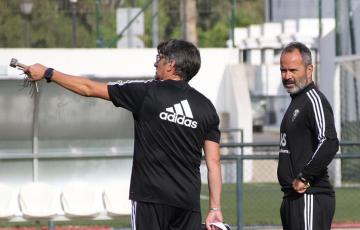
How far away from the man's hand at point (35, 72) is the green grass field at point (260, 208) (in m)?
7.54

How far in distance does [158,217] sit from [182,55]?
41.8 inches

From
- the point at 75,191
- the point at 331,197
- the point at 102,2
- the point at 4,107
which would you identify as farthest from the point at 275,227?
the point at 102,2

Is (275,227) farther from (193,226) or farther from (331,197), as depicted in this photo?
(193,226)

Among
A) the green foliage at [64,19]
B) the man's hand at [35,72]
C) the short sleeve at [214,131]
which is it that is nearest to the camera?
the man's hand at [35,72]

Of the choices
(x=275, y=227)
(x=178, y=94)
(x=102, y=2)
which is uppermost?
(x=102, y=2)

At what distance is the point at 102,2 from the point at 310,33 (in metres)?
5.96

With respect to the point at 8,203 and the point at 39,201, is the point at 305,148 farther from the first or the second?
the point at 8,203

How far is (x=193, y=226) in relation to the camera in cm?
710

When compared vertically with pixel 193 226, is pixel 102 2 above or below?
above

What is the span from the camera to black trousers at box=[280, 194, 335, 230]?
7.80m

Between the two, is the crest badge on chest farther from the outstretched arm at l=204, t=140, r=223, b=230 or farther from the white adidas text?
the white adidas text

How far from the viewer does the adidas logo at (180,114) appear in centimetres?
699

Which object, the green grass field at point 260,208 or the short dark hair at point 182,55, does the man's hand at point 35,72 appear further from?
the green grass field at point 260,208

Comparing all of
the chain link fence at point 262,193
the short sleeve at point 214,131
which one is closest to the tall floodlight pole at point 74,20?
the chain link fence at point 262,193
